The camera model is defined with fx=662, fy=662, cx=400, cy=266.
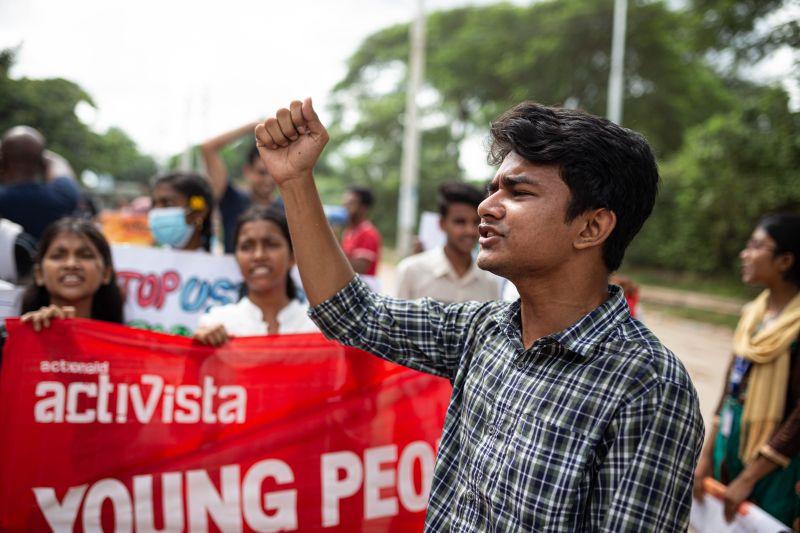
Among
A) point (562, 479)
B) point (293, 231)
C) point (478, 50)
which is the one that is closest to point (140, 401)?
point (293, 231)

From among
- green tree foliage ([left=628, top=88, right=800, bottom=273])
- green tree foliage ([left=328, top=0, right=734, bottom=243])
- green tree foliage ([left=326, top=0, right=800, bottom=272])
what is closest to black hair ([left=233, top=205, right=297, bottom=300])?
green tree foliage ([left=326, top=0, right=800, bottom=272])

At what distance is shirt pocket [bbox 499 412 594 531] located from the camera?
1.30 m

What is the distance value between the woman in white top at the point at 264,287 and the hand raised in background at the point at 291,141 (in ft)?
4.51

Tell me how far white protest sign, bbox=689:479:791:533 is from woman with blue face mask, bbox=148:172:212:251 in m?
3.07

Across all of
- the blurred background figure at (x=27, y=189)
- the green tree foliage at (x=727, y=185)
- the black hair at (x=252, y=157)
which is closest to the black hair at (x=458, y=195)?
the black hair at (x=252, y=157)

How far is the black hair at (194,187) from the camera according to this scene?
13.5ft

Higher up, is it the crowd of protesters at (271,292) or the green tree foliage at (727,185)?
the green tree foliage at (727,185)

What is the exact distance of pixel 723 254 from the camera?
52.5 ft

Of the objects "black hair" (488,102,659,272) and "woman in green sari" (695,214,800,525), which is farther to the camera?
"woman in green sari" (695,214,800,525)

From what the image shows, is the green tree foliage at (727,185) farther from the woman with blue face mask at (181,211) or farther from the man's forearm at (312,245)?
the man's forearm at (312,245)

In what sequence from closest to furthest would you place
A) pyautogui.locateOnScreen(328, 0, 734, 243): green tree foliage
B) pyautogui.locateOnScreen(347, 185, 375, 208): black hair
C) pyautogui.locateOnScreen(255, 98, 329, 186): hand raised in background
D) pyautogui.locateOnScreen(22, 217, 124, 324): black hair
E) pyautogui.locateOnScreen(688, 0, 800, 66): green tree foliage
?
pyautogui.locateOnScreen(255, 98, 329, 186): hand raised in background
pyautogui.locateOnScreen(22, 217, 124, 324): black hair
pyautogui.locateOnScreen(347, 185, 375, 208): black hair
pyautogui.locateOnScreen(688, 0, 800, 66): green tree foliage
pyautogui.locateOnScreen(328, 0, 734, 243): green tree foliage

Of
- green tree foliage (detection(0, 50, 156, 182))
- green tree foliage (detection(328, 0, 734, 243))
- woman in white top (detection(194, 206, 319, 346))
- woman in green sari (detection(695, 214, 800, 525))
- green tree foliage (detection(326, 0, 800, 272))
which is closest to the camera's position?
woman in green sari (detection(695, 214, 800, 525))

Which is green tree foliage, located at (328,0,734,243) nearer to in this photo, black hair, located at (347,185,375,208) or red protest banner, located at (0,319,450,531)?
black hair, located at (347,185,375,208)

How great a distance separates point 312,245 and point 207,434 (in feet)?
3.50
